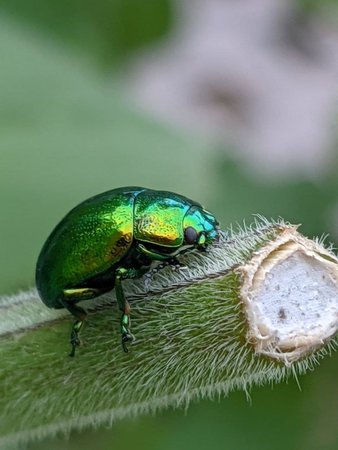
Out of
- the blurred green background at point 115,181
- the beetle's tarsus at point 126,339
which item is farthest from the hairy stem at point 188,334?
the blurred green background at point 115,181

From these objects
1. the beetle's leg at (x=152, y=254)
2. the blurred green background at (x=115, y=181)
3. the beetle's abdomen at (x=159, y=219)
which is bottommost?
the blurred green background at (x=115, y=181)

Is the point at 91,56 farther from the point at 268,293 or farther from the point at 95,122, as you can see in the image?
the point at 268,293

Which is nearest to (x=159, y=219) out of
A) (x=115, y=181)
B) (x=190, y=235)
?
(x=190, y=235)

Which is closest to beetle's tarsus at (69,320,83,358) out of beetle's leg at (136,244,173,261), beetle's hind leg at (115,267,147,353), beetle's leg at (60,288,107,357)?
beetle's leg at (60,288,107,357)

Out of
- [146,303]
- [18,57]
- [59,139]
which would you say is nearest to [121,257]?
[146,303]

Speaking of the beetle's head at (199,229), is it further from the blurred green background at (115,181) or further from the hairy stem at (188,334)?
the blurred green background at (115,181)

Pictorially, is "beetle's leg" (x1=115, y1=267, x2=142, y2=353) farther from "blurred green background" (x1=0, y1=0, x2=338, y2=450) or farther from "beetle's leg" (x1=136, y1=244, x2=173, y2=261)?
"blurred green background" (x1=0, y1=0, x2=338, y2=450)

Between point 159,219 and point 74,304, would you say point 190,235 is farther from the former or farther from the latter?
point 74,304
